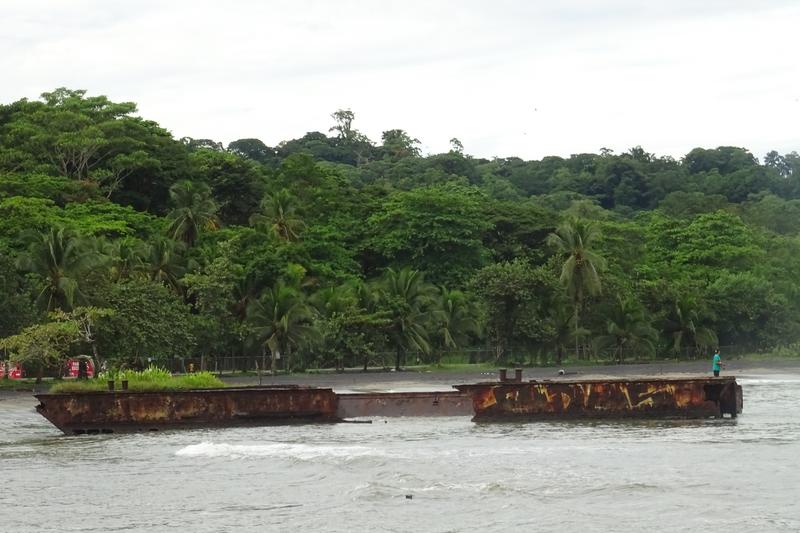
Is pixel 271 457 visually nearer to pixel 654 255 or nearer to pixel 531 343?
pixel 531 343

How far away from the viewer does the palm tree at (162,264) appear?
6688 centimetres

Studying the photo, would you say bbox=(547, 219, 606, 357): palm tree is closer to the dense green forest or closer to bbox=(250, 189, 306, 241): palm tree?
the dense green forest

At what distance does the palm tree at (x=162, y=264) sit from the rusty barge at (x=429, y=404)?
3337cm

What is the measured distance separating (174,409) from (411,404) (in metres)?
7.00

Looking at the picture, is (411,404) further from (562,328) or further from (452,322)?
(562,328)

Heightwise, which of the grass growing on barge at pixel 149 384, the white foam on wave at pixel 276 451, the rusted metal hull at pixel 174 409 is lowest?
the white foam on wave at pixel 276 451

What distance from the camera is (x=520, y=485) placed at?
71.9 feet

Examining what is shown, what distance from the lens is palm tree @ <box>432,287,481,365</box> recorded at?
7294cm

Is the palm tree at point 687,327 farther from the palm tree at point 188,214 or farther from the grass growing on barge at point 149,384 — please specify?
the grass growing on barge at point 149,384

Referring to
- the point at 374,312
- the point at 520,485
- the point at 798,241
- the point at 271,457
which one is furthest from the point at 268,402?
the point at 798,241

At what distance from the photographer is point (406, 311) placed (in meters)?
70.0

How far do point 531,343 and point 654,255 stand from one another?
24.4 m

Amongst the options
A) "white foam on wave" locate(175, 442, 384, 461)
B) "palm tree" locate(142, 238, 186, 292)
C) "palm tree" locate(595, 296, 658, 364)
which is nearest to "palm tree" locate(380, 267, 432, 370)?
"palm tree" locate(142, 238, 186, 292)

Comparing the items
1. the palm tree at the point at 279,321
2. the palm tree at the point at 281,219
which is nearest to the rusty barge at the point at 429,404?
the palm tree at the point at 279,321
